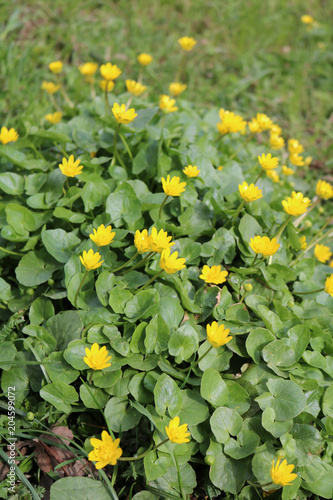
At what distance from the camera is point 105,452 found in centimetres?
155

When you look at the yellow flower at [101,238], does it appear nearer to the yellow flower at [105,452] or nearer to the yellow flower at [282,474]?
the yellow flower at [105,452]

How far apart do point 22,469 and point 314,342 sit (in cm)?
139

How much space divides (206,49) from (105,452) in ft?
13.7

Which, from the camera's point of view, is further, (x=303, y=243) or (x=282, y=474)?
(x=303, y=243)

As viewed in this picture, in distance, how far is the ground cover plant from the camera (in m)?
1.71

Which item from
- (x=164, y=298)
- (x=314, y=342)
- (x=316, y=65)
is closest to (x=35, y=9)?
(x=316, y=65)

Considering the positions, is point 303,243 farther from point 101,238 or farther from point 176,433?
point 176,433

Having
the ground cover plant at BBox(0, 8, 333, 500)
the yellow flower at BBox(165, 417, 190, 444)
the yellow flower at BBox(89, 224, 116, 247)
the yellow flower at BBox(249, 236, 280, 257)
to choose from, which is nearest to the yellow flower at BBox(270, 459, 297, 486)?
the ground cover plant at BBox(0, 8, 333, 500)

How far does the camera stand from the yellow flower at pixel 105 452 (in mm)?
1524

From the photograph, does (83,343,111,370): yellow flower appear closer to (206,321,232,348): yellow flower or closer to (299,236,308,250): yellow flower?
(206,321,232,348): yellow flower

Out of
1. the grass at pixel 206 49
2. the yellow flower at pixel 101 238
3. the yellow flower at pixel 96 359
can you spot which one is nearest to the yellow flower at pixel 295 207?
the yellow flower at pixel 101 238

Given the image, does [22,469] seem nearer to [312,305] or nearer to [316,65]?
[312,305]

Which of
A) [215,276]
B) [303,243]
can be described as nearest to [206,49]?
[303,243]

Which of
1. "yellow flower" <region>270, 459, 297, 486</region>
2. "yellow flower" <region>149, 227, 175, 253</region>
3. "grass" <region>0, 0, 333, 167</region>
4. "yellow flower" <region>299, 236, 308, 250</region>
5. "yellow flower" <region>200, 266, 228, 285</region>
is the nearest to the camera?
"yellow flower" <region>270, 459, 297, 486</region>
